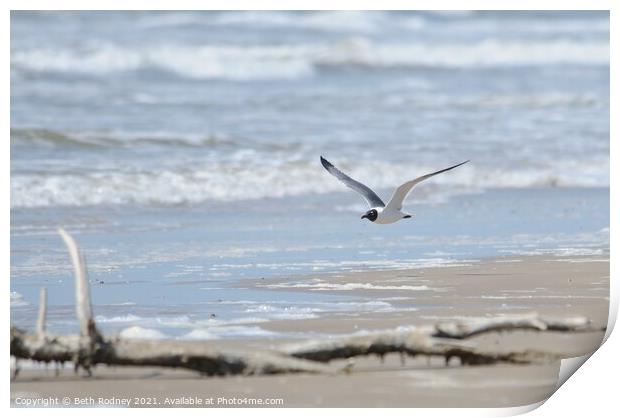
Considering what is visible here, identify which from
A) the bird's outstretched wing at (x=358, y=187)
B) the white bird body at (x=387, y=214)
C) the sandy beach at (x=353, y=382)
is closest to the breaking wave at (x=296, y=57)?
the bird's outstretched wing at (x=358, y=187)

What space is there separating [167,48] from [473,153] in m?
3.65

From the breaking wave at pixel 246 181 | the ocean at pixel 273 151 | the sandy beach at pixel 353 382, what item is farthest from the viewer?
the breaking wave at pixel 246 181

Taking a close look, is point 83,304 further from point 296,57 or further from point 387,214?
point 296,57

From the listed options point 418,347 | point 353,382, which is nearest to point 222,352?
point 353,382

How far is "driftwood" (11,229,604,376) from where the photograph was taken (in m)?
4.98

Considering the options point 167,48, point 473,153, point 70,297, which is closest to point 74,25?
point 167,48

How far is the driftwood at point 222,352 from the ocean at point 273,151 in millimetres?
395

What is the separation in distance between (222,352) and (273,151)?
5.18 metres

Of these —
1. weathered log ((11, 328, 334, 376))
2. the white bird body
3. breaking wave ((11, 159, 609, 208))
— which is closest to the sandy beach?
weathered log ((11, 328, 334, 376))

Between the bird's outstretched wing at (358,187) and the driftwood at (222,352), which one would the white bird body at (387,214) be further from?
the driftwood at (222,352)

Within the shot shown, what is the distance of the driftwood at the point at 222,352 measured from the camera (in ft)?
16.4

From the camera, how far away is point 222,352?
5.01m

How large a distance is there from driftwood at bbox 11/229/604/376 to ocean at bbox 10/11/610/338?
395 millimetres

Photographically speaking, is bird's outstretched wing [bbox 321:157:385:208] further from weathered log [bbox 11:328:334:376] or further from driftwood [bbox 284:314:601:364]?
weathered log [bbox 11:328:334:376]
